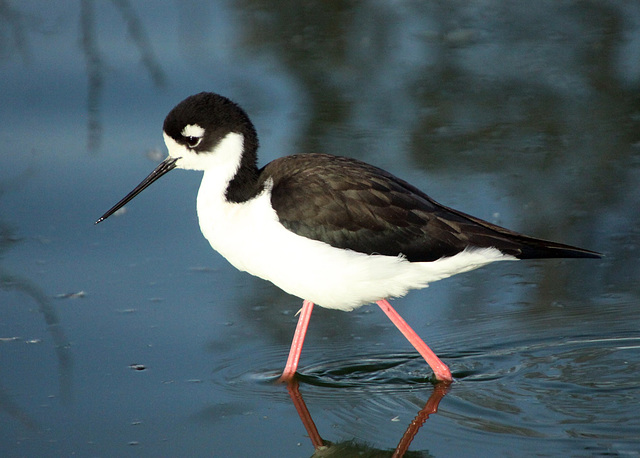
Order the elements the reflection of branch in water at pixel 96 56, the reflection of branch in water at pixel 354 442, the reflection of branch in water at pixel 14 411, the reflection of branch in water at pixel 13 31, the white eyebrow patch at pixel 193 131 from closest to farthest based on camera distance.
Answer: the reflection of branch in water at pixel 354 442 < the reflection of branch in water at pixel 14 411 < the white eyebrow patch at pixel 193 131 < the reflection of branch in water at pixel 96 56 < the reflection of branch in water at pixel 13 31

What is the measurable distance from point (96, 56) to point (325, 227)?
4013 mm

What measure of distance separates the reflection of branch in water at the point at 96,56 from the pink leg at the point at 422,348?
294cm

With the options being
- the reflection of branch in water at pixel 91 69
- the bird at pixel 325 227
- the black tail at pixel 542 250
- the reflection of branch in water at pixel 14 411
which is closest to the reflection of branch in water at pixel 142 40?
the reflection of branch in water at pixel 91 69

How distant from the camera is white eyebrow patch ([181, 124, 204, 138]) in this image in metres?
4.74

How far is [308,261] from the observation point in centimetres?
447

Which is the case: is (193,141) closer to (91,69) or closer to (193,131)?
(193,131)

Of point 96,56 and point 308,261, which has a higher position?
point 96,56

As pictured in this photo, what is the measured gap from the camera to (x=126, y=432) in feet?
13.5

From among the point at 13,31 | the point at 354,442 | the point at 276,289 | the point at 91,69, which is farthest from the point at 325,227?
the point at 13,31

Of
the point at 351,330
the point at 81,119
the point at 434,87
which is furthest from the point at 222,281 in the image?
the point at 434,87

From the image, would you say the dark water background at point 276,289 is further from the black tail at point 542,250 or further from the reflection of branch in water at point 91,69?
the black tail at point 542,250

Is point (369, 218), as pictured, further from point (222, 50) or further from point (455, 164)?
point (222, 50)

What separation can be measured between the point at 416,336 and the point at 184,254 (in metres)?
1.71

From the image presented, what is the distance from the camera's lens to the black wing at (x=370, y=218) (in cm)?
452
